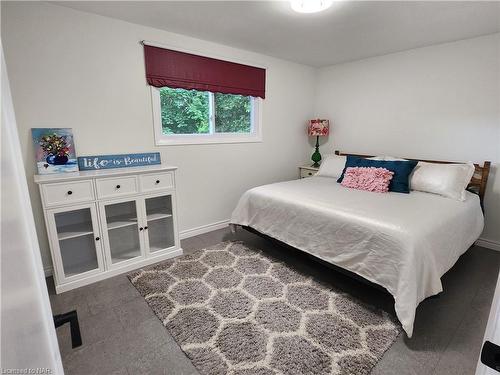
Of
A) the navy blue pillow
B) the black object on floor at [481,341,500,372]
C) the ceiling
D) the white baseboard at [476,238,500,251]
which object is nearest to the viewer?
the black object on floor at [481,341,500,372]

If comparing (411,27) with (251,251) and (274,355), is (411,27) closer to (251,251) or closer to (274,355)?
(251,251)

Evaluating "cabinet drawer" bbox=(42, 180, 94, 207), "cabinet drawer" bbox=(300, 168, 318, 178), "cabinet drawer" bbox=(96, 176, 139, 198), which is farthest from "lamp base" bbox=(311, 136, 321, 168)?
"cabinet drawer" bbox=(42, 180, 94, 207)

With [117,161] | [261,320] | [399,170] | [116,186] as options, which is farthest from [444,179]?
[117,161]

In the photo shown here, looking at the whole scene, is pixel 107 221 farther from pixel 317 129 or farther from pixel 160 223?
pixel 317 129

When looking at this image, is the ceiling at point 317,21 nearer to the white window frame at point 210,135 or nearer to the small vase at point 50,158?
the white window frame at point 210,135

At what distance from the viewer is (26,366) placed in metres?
0.44

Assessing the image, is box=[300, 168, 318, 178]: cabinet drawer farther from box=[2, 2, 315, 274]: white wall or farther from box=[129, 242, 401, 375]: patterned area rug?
box=[129, 242, 401, 375]: patterned area rug

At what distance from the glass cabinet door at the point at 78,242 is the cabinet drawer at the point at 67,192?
118 millimetres

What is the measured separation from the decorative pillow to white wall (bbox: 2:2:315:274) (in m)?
1.28

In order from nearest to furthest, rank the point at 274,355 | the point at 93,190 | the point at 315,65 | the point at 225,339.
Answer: the point at 274,355 → the point at 225,339 → the point at 93,190 → the point at 315,65

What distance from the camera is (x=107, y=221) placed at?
94.2 inches

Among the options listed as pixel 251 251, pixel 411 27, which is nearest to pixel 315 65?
pixel 411 27

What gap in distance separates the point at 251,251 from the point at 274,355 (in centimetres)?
130

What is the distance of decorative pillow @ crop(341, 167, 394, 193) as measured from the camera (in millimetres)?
2701
